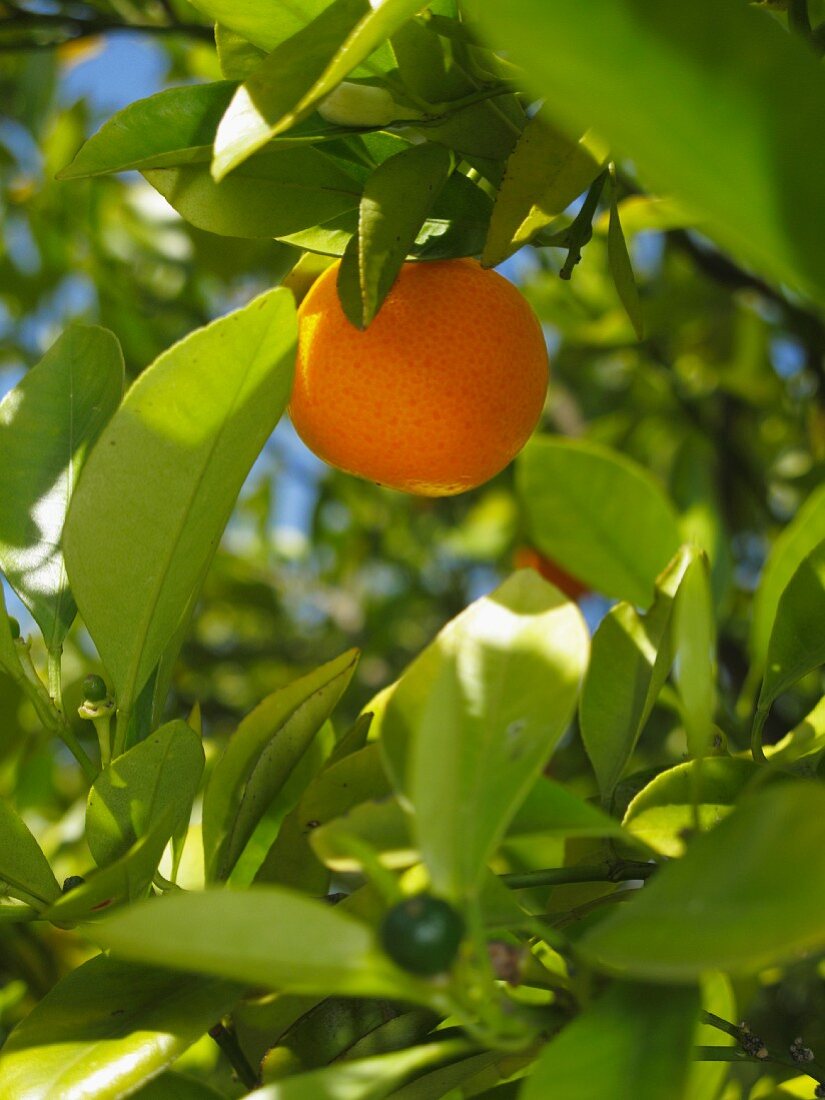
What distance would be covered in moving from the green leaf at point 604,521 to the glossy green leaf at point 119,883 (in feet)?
1.69

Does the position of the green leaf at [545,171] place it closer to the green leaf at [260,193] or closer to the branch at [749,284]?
the green leaf at [260,193]

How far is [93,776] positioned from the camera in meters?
0.80

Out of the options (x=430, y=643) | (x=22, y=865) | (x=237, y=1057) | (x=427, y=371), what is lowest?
(x=237, y=1057)

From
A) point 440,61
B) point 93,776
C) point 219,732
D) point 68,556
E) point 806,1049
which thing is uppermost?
point 440,61

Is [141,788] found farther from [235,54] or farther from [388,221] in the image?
[235,54]

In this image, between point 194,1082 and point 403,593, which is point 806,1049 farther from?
point 403,593

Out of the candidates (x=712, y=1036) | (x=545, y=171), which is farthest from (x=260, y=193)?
(x=712, y=1036)

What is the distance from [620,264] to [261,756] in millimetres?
430

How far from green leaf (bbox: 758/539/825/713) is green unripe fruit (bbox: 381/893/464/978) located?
0.41 meters

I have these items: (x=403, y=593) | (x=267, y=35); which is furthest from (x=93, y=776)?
(x=403, y=593)

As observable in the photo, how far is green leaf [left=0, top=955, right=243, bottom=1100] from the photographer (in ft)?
2.16

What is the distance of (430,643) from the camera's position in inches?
30.4

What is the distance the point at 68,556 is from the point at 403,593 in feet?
7.16

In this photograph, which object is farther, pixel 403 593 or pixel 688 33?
pixel 403 593
